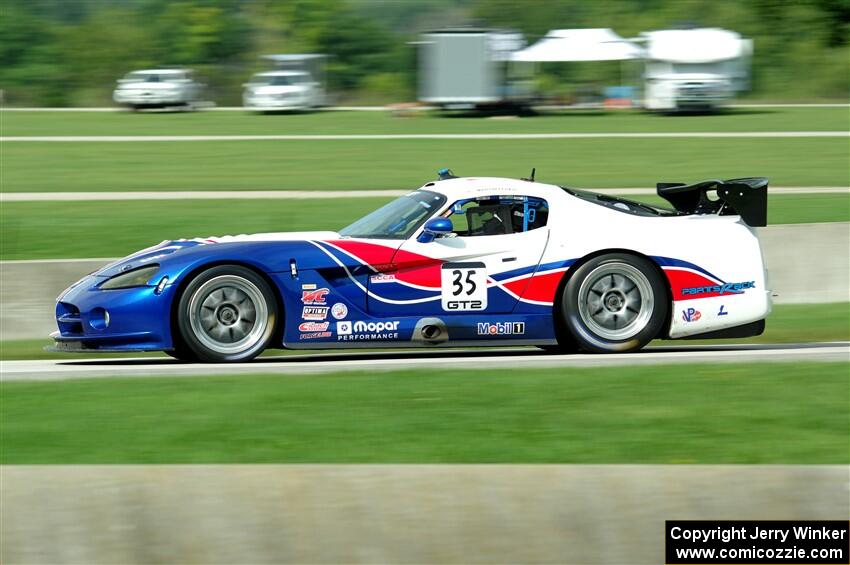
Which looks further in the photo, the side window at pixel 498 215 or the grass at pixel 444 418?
the side window at pixel 498 215

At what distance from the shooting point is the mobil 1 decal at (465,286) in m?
9.45

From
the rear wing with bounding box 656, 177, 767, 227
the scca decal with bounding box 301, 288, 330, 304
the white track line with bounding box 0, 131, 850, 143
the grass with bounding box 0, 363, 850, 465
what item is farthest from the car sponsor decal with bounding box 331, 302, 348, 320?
the white track line with bounding box 0, 131, 850, 143

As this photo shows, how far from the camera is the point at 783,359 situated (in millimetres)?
9219

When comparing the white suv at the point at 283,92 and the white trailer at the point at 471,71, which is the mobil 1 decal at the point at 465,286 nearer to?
the white trailer at the point at 471,71

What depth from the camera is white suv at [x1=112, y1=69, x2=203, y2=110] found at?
39.3 m

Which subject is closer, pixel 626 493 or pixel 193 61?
pixel 626 493

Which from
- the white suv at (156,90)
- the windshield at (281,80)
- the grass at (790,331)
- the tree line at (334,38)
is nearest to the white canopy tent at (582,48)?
the tree line at (334,38)

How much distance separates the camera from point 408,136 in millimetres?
30172

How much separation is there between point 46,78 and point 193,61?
10558 millimetres

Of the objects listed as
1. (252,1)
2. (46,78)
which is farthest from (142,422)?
(252,1)

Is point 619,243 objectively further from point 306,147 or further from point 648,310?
point 306,147

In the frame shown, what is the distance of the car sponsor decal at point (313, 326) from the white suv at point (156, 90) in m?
31.5

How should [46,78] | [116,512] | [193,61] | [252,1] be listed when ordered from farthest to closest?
[252,1] < [193,61] < [46,78] < [116,512]

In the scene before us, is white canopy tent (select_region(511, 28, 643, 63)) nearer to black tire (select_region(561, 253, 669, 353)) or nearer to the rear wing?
the rear wing
